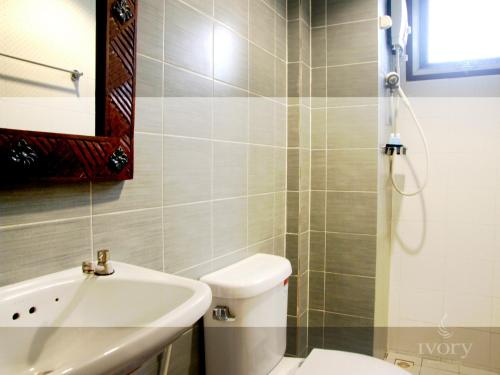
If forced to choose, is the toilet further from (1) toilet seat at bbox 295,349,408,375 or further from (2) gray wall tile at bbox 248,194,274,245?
(2) gray wall tile at bbox 248,194,274,245

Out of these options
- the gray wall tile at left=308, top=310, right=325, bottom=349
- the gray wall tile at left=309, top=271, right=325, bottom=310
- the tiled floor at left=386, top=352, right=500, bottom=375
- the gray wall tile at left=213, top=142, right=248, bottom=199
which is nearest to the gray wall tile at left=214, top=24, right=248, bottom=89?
the gray wall tile at left=213, top=142, right=248, bottom=199

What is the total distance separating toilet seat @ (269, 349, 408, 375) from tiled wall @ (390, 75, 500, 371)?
99cm

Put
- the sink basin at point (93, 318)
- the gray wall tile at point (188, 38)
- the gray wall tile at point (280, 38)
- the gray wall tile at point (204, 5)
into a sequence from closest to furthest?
the sink basin at point (93, 318) < the gray wall tile at point (188, 38) < the gray wall tile at point (204, 5) < the gray wall tile at point (280, 38)

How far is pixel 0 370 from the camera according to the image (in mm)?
657

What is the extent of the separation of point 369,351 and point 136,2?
6.15 ft

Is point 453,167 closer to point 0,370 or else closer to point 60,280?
point 60,280

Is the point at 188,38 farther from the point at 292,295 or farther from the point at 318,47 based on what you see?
the point at 292,295

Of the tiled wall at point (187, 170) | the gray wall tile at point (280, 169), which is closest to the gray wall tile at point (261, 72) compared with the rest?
the tiled wall at point (187, 170)

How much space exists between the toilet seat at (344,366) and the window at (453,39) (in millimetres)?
1569

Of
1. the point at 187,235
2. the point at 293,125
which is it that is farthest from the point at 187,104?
the point at 293,125

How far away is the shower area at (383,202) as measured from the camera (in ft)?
6.11

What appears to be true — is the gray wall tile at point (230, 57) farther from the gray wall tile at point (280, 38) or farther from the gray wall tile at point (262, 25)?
the gray wall tile at point (280, 38)

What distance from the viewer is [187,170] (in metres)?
1.22

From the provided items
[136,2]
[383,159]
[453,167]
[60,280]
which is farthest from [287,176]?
[60,280]
